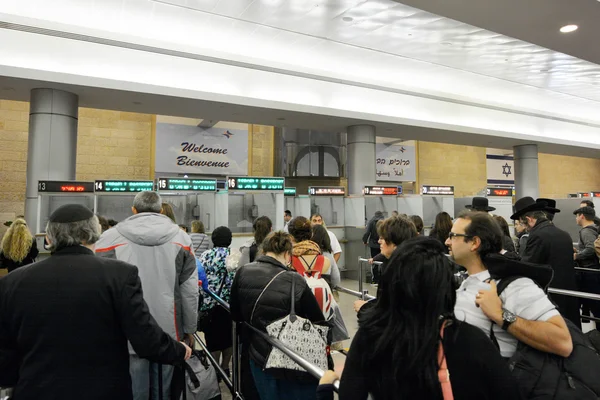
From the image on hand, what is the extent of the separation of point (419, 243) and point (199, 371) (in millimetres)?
1892

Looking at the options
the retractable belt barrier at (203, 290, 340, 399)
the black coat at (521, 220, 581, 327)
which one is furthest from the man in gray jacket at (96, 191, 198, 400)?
the black coat at (521, 220, 581, 327)

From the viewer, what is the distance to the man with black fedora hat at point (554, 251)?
3.86 m

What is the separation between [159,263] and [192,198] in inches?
352

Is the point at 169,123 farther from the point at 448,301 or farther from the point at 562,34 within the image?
the point at 448,301

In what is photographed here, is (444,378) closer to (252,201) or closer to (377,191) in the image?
(252,201)

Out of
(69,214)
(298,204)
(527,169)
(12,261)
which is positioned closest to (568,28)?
(69,214)

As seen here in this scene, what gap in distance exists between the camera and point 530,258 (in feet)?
12.9

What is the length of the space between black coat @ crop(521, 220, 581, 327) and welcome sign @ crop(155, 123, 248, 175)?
42.0 feet

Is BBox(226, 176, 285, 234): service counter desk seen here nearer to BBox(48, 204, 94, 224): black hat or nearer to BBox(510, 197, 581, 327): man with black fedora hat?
BBox(510, 197, 581, 327): man with black fedora hat

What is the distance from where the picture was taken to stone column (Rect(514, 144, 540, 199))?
1612 cm

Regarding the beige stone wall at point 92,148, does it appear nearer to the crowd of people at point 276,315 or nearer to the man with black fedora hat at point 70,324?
the crowd of people at point 276,315

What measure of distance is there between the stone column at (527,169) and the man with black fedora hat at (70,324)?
1714 centimetres

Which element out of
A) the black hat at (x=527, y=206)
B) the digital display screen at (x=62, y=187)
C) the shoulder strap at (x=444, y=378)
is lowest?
the shoulder strap at (x=444, y=378)

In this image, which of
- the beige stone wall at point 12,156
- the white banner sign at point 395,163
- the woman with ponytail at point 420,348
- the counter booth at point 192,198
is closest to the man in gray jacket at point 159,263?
the woman with ponytail at point 420,348
